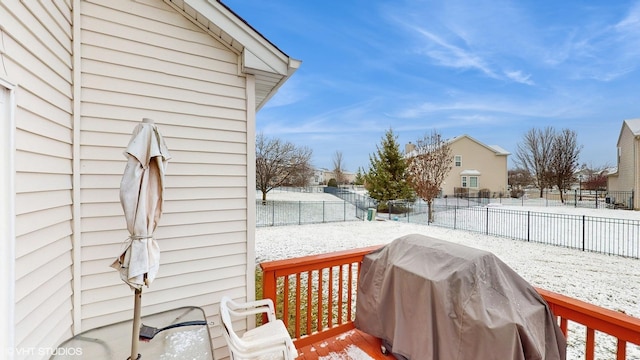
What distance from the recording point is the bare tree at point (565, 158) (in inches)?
880

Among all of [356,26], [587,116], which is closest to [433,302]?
[356,26]

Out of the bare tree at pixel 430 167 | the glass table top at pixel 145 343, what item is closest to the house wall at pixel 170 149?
the glass table top at pixel 145 343

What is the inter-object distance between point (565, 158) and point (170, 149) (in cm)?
3008

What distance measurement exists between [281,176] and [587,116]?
2678 cm

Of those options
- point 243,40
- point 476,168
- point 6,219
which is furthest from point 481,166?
point 6,219

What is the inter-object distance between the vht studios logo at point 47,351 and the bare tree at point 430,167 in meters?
14.2

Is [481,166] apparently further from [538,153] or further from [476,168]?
[538,153]

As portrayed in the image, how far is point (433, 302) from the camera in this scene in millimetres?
1928

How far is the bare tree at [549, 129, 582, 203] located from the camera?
22.3 metres

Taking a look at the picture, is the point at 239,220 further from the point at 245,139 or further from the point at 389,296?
the point at 389,296

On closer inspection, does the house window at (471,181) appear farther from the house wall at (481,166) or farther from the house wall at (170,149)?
the house wall at (170,149)

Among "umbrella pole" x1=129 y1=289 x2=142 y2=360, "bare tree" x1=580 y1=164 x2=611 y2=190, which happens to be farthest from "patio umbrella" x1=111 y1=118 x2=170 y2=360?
"bare tree" x1=580 y1=164 x2=611 y2=190

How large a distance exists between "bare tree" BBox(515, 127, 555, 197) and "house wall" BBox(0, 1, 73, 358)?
101ft

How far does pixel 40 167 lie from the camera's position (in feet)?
4.87
